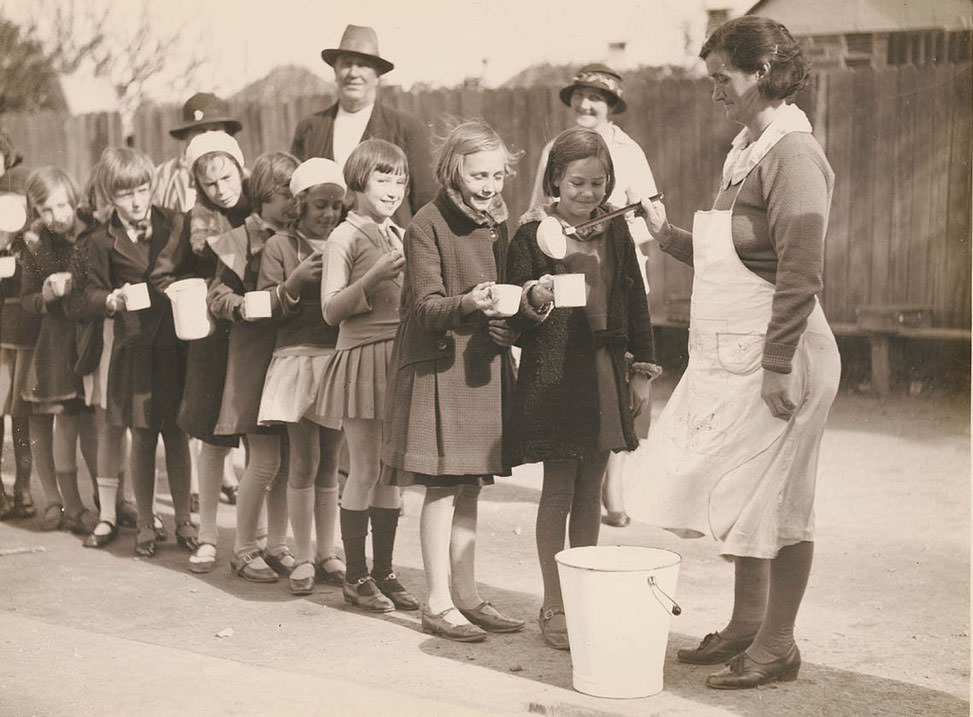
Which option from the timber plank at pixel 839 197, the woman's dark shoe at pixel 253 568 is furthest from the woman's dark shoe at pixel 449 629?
the timber plank at pixel 839 197

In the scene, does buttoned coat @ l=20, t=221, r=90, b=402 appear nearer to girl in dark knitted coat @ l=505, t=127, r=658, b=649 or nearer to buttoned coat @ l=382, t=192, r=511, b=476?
buttoned coat @ l=382, t=192, r=511, b=476

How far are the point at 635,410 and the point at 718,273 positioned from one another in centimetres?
71

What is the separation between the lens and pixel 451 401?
415cm

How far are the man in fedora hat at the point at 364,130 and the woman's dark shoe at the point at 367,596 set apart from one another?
155cm

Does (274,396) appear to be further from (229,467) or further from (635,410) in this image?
(229,467)

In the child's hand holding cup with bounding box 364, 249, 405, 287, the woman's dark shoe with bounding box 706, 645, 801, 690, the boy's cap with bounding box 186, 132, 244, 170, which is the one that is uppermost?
the boy's cap with bounding box 186, 132, 244, 170

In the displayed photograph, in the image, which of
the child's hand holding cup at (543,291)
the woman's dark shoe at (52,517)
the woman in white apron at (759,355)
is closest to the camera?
the woman in white apron at (759,355)

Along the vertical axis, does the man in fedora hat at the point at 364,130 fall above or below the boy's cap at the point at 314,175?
above

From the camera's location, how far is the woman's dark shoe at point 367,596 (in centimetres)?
452

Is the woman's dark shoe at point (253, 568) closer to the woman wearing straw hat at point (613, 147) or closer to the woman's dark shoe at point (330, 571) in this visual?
the woman's dark shoe at point (330, 571)

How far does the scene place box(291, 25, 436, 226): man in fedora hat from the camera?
5309mm

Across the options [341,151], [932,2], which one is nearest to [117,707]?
[341,151]

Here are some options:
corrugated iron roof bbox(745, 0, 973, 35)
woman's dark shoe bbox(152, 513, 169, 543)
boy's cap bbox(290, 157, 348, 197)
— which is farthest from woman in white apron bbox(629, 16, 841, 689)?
woman's dark shoe bbox(152, 513, 169, 543)

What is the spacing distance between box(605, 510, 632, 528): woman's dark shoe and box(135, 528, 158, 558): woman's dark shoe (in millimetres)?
1921
